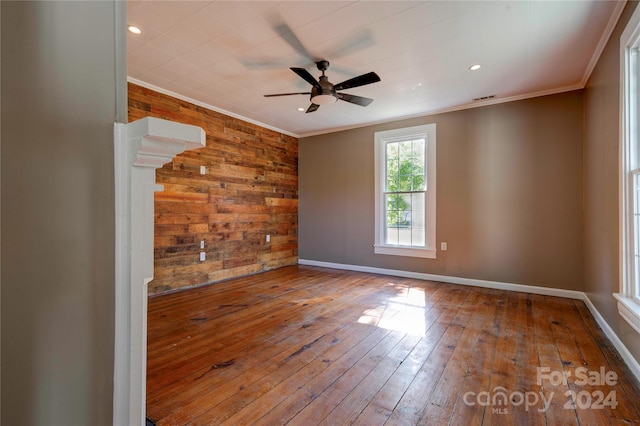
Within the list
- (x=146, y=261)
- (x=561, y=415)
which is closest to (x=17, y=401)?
(x=146, y=261)

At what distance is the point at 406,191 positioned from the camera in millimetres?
4797

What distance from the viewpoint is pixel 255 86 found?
3643 millimetres

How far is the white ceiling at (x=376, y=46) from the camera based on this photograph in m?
2.28

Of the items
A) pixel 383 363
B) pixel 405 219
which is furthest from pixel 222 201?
pixel 383 363

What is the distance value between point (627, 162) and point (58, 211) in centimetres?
311

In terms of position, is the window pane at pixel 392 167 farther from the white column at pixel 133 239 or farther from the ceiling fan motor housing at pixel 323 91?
the white column at pixel 133 239

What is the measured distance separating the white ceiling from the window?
81 cm

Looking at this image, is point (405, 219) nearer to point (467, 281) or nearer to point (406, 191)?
point (406, 191)

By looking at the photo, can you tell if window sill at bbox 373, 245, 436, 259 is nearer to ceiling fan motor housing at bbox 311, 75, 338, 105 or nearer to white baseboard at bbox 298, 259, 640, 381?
white baseboard at bbox 298, 259, 640, 381

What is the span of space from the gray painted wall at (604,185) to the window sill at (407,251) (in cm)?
178

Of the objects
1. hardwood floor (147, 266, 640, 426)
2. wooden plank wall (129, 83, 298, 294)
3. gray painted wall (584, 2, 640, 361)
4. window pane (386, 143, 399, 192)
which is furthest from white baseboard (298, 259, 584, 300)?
window pane (386, 143, 399, 192)

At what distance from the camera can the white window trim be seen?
6.73 ft

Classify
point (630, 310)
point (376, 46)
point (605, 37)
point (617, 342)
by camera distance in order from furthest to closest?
point (376, 46)
point (605, 37)
point (617, 342)
point (630, 310)

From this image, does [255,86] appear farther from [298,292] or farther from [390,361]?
[390,361]
